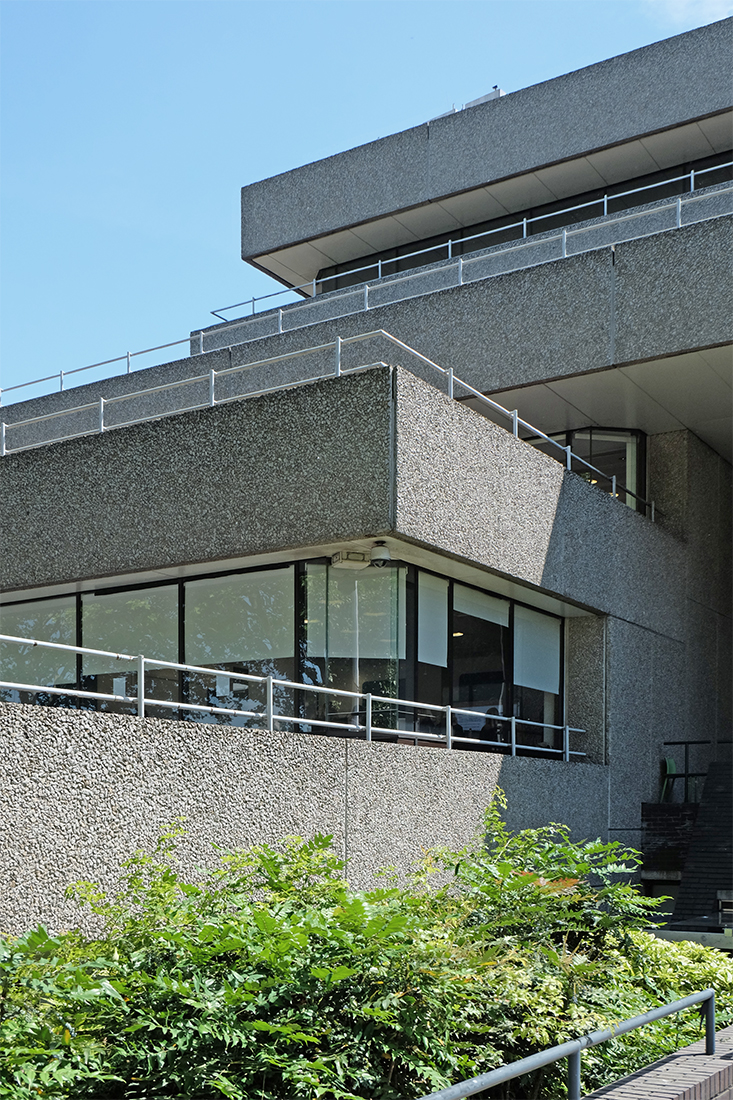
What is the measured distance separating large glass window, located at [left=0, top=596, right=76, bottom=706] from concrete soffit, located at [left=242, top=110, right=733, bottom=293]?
1318cm

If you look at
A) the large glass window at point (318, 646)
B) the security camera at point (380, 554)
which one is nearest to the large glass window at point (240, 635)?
the large glass window at point (318, 646)

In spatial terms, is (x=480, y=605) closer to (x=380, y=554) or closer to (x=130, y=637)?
(x=380, y=554)

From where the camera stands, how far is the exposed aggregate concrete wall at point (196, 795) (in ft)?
27.9

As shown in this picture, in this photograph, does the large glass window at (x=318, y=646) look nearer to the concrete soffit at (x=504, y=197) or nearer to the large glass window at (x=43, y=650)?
the large glass window at (x=43, y=650)

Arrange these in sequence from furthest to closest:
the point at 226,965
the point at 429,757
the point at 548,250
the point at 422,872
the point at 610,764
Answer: the point at 548,250 < the point at 610,764 < the point at 429,757 < the point at 422,872 < the point at 226,965

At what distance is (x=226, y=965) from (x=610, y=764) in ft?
41.4

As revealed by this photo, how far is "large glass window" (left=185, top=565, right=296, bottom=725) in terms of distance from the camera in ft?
49.4

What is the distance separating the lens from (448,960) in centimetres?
664

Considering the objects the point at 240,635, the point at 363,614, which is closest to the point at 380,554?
the point at 363,614

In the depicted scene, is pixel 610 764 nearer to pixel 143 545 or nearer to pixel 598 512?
pixel 598 512

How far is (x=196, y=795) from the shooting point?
1004cm

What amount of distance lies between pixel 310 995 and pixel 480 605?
10.8 meters

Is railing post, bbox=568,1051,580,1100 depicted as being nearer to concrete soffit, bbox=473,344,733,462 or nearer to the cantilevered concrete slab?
concrete soffit, bbox=473,344,733,462

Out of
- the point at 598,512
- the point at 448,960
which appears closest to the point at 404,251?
the point at 598,512
